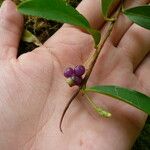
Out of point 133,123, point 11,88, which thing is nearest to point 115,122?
point 133,123

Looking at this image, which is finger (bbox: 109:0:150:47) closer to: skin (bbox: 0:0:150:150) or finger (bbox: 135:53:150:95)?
skin (bbox: 0:0:150:150)

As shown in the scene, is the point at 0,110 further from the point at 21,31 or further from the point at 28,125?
the point at 21,31

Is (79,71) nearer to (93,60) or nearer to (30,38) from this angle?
(93,60)

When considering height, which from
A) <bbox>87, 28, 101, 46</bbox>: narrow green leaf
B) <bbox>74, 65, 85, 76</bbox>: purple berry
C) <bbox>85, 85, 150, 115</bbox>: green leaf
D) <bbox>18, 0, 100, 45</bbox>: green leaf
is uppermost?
<bbox>18, 0, 100, 45</bbox>: green leaf

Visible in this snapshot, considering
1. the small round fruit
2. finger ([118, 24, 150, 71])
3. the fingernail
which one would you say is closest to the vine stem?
the small round fruit

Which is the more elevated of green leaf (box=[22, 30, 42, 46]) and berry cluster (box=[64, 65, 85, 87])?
berry cluster (box=[64, 65, 85, 87])


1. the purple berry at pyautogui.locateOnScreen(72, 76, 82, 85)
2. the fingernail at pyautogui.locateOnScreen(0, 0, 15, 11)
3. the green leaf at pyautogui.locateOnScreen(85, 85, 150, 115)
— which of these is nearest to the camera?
the green leaf at pyautogui.locateOnScreen(85, 85, 150, 115)
